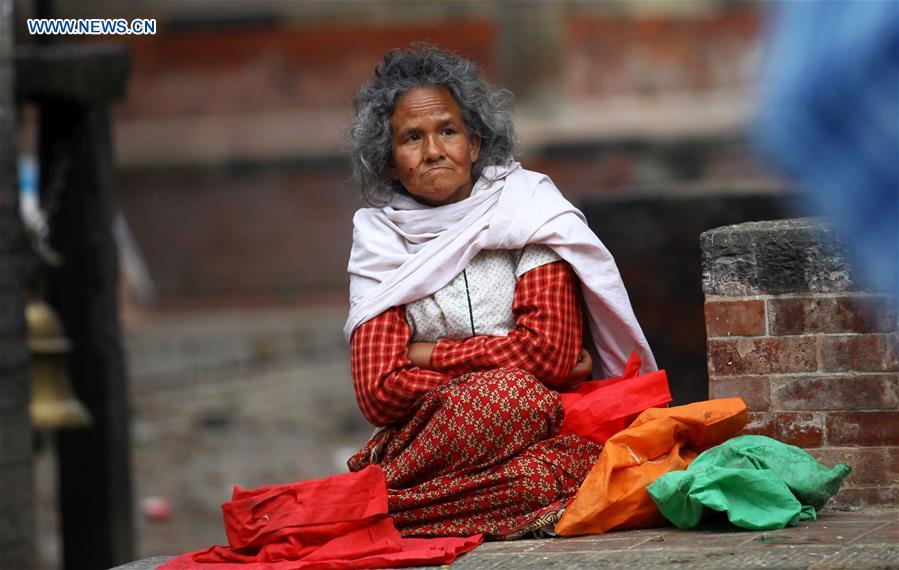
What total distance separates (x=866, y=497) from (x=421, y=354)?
1.25m

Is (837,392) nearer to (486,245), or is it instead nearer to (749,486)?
(749,486)

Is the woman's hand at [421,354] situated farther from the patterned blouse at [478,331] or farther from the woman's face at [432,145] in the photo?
the woman's face at [432,145]

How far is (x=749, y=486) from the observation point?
3.66 metres

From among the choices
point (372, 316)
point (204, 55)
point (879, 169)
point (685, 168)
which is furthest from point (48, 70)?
point (685, 168)

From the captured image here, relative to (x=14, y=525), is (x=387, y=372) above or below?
above

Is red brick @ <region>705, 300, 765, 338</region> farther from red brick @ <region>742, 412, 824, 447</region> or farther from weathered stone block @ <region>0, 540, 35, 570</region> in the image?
weathered stone block @ <region>0, 540, 35, 570</region>

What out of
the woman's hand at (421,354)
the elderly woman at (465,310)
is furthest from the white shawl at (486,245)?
the woman's hand at (421,354)

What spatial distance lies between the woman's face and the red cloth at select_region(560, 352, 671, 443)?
2.11 ft

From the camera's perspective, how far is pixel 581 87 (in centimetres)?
1422

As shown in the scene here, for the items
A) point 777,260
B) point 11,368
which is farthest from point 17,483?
point 777,260

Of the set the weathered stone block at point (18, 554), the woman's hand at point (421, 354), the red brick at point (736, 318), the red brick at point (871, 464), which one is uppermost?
the red brick at point (736, 318)

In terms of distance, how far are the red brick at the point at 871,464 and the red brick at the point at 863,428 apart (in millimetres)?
19

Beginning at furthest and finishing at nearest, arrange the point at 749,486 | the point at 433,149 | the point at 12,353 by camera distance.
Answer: the point at 12,353, the point at 433,149, the point at 749,486

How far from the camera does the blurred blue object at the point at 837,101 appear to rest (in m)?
1.80
